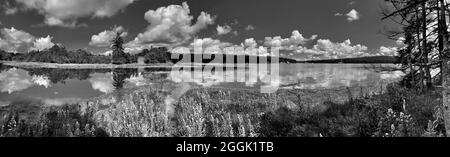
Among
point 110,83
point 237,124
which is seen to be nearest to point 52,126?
point 237,124

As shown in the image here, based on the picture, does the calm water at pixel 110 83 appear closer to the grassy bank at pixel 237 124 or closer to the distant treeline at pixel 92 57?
the grassy bank at pixel 237 124

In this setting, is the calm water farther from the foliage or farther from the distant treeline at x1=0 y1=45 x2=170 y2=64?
the distant treeline at x1=0 y1=45 x2=170 y2=64

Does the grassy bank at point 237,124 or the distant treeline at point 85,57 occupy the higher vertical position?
the distant treeline at point 85,57

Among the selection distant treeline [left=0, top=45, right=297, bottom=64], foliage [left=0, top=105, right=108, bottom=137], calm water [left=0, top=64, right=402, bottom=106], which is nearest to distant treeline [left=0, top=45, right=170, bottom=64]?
distant treeline [left=0, top=45, right=297, bottom=64]

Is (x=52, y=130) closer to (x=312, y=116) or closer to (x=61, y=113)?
(x=61, y=113)

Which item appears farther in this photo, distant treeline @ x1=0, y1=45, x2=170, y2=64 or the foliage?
distant treeline @ x1=0, y1=45, x2=170, y2=64

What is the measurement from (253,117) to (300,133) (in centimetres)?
208

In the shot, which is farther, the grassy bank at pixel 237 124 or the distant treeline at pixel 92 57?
the distant treeline at pixel 92 57

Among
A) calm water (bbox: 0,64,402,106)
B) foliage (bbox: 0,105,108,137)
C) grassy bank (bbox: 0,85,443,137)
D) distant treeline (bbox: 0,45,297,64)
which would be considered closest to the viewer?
grassy bank (bbox: 0,85,443,137)

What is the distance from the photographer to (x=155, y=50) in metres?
99.6

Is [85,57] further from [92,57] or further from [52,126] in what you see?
[52,126]

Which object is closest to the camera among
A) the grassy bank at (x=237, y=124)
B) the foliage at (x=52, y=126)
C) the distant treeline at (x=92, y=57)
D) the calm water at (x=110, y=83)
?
the grassy bank at (x=237, y=124)

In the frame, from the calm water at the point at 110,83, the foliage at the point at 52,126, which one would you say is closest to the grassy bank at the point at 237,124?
the foliage at the point at 52,126
